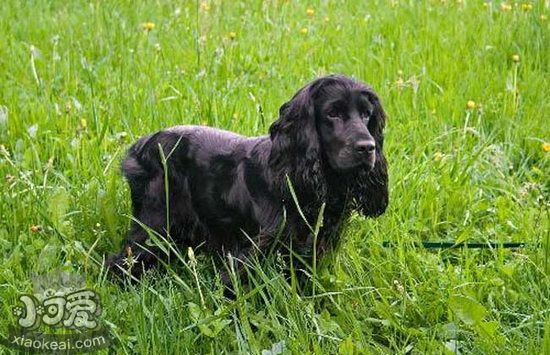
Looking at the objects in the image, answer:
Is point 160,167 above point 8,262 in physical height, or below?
above

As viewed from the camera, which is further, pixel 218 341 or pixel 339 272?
pixel 339 272

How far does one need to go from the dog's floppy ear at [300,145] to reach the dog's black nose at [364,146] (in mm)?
201

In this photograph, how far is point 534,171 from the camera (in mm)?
4180

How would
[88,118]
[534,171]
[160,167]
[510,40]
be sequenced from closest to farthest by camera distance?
[160,167] < [534,171] < [88,118] < [510,40]

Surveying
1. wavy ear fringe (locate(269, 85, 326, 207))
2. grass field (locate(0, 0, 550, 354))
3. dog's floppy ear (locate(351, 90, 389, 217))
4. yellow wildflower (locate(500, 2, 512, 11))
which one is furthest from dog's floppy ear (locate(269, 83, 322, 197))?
yellow wildflower (locate(500, 2, 512, 11))

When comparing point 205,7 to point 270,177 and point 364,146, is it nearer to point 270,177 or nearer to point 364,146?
point 270,177

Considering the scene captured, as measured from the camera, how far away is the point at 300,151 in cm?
303

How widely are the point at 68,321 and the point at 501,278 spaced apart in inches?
62.1

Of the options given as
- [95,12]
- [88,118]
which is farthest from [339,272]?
[95,12]

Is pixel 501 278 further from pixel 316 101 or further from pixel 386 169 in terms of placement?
pixel 316 101

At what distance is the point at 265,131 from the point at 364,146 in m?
1.47

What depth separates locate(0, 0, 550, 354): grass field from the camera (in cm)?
288

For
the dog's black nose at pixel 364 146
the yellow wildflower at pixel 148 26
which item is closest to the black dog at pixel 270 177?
the dog's black nose at pixel 364 146

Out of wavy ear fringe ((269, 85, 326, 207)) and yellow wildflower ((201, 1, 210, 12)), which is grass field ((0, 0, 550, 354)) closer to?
yellow wildflower ((201, 1, 210, 12))
